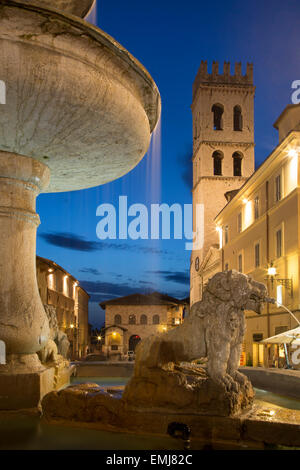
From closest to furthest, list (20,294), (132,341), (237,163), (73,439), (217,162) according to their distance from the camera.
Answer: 1. (73,439)
2. (20,294)
3. (237,163)
4. (217,162)
5. (132,341)

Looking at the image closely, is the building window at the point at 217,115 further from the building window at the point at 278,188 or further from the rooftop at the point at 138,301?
the building window at the point at 278,188

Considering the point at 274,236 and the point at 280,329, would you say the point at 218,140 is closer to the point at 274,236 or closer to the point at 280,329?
the point at 274,236

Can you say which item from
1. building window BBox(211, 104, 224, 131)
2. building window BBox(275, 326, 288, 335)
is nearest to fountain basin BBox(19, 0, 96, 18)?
building window BBox(275, 326, 288, 335)

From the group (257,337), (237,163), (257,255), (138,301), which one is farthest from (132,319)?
(257,255)

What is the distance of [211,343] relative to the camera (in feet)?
19.4

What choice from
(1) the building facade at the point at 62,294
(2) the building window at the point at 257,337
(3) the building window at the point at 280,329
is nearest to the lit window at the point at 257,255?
(2) the building window at the point at 257,337

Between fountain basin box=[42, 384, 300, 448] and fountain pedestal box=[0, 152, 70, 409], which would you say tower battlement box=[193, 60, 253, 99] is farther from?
fountain basin box=[42, 384, 300, 448]

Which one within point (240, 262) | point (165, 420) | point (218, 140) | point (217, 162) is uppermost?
point (218, 140)

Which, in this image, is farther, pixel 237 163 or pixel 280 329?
pixel 237 163

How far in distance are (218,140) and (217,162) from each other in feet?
7.37

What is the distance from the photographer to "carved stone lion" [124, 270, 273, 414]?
5719 mm

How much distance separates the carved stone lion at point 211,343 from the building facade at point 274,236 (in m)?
13.6

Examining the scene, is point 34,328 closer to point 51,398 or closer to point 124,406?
point 51,398

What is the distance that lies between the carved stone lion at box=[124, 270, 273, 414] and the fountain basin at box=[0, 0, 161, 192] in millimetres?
2496
